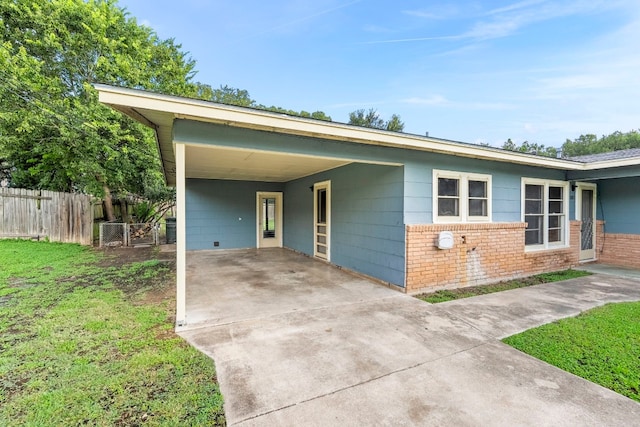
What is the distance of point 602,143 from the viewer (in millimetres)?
26859

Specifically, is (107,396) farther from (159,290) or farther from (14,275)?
(14,275)

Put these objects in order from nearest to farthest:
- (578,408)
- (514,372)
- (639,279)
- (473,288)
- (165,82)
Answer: (578,408) < (514,372) < (473,288) < (639,279) < (165,82)

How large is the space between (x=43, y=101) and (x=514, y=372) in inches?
501

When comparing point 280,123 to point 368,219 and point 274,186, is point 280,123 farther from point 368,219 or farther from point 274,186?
point 274,186

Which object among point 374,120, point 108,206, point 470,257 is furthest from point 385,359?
point 374,120

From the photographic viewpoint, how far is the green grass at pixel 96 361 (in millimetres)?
1944

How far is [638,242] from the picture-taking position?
712 cm

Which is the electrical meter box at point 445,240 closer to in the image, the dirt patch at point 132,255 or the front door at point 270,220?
the dirt patch at point 132,255

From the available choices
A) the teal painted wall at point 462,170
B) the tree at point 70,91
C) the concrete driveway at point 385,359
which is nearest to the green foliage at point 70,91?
the tree at point 70,91

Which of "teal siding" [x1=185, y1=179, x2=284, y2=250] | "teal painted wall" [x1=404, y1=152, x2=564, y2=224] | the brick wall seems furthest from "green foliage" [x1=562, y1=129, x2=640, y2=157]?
"teal siding" [x1=185, y1=179, x2=284, y2=250]

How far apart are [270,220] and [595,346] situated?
9474 mm

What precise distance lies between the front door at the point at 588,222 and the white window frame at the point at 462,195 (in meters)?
3.92

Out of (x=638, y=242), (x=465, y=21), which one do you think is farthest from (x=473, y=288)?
(x=465, y=21)

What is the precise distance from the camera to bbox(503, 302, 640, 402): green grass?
8.06 ft
